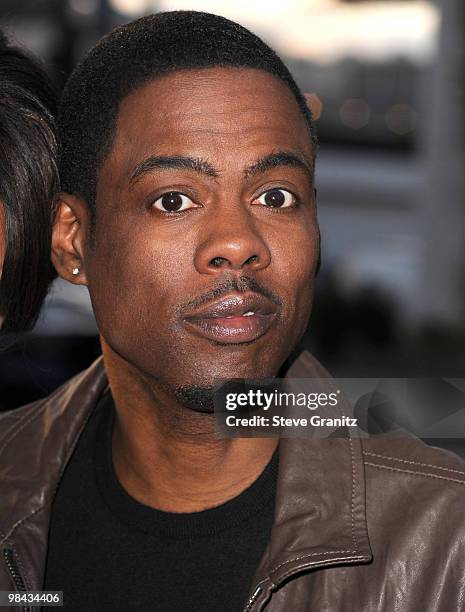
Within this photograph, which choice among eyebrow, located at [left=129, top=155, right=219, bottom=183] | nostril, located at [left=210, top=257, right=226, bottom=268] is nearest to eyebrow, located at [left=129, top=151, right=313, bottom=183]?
eyebrow, located at [left=129, top=155, right=219, bottom=183]

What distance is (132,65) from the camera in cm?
330

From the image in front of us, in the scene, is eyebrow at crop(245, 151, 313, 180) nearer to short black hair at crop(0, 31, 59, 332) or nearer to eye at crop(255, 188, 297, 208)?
eye at crop(255, 188, 297, 208)

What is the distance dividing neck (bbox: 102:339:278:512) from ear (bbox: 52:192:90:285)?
1.24ft

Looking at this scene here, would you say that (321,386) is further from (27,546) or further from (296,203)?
(27,546)

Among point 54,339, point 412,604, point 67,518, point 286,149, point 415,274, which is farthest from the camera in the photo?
point 415,274

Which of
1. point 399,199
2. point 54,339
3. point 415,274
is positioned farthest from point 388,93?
point 54,339

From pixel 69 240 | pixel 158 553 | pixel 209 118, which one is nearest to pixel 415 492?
pixel 158 553

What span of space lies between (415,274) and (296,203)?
2432 cm

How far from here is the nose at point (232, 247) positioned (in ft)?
9.82

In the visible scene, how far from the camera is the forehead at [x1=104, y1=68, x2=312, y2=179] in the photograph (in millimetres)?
3084

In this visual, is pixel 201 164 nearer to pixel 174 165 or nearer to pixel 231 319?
pixel 174 165

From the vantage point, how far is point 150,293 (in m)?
3.18

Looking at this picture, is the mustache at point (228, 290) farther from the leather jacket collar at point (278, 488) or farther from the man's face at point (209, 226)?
the leather jacket collar at point (278, 488)

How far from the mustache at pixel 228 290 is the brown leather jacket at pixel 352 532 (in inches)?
23.1
